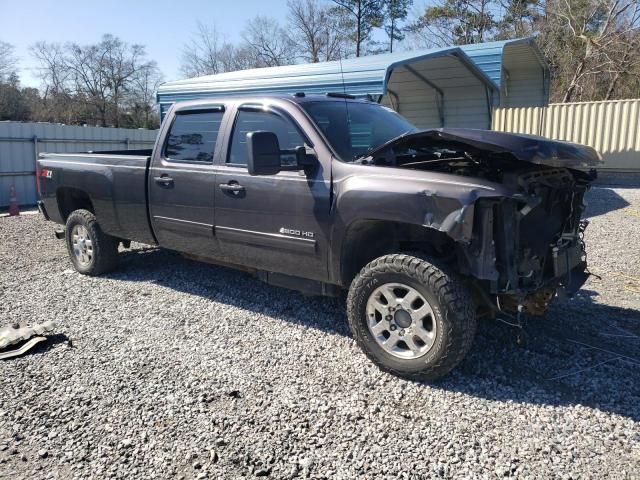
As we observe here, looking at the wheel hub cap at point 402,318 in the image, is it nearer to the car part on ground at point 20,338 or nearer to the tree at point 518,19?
the car part on ground at point 20,338

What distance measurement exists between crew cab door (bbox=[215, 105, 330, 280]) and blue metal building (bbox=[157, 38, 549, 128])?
731cm

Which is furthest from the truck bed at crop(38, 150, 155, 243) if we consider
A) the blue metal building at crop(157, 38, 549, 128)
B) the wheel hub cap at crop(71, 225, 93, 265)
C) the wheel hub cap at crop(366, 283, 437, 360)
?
the blue metal building at crop(157, 38, 549, 128)

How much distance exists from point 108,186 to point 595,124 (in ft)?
50.7

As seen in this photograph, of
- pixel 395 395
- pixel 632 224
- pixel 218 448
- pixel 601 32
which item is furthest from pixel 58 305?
pixel 601 32

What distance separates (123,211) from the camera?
230 inches

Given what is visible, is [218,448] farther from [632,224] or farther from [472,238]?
[632,224]

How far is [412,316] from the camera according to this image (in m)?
3.73

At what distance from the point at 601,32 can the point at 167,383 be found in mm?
30151

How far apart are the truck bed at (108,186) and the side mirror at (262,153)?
2.00 m

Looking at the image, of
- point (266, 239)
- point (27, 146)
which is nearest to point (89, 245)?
point (266, 239)

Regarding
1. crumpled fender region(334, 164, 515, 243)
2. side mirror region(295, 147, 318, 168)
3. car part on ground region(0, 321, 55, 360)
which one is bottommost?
car part on ground region(0, 321, 55, 360)

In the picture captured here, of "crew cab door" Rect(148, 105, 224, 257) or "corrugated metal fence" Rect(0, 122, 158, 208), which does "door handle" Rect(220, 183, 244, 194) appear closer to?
"crew cab door" Rect(148, 105, 224, 257)

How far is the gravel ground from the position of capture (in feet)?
9.47

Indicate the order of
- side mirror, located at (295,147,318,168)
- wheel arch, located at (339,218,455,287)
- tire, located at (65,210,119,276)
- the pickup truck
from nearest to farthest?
the pickup truck → wheel arch, located at (339,218,455,287) → side mirror, located at (295,147,318,168) → tire, located at (65,210,119,276)
